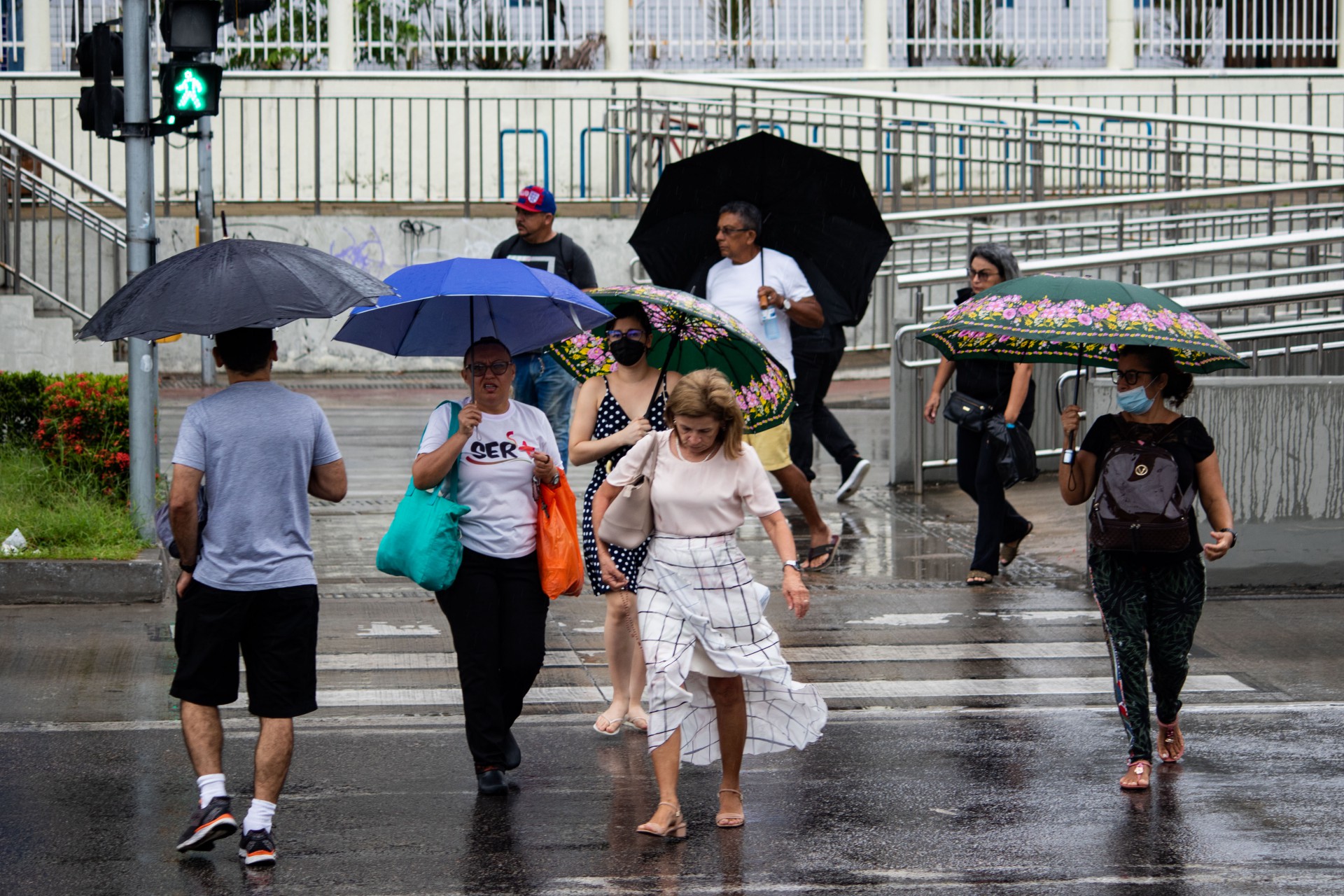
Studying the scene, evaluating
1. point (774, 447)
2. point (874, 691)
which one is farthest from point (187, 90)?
point (874, 691)

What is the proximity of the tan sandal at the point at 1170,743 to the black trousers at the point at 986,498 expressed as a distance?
315 centimetres

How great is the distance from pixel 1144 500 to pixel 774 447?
12.5 feet

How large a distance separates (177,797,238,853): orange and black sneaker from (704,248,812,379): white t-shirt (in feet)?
17.2

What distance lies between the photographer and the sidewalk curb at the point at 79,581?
351 inches

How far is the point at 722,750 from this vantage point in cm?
572

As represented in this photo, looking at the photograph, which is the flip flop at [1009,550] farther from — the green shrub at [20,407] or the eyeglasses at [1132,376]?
the green shrub at [20,407]

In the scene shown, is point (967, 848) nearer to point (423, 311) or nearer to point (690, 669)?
point (690, 669)

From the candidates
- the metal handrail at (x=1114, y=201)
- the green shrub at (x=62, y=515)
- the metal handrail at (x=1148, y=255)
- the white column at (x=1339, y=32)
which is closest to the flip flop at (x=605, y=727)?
the green shrub at (x=62, y=515)

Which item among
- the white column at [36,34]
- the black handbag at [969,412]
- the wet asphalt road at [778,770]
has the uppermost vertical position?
the white column at [36,34]

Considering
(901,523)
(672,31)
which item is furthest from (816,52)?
(901,523)

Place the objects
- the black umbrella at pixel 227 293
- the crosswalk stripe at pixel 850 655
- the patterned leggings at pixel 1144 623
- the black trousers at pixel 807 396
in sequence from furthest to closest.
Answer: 1. the black trousers at pixel 807 396
2. the crosswalk stripe at pixel 850 655
3. the patterned leggings at pixel 1144 623
4. the black umbrella at pixel 227 293

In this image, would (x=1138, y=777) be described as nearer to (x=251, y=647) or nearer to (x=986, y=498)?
(x=251, y=647)

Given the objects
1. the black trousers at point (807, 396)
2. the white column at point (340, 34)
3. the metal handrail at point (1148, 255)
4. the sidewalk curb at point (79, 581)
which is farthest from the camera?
the white column at point (340, 34)

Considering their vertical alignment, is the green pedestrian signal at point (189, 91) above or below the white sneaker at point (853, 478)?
above
